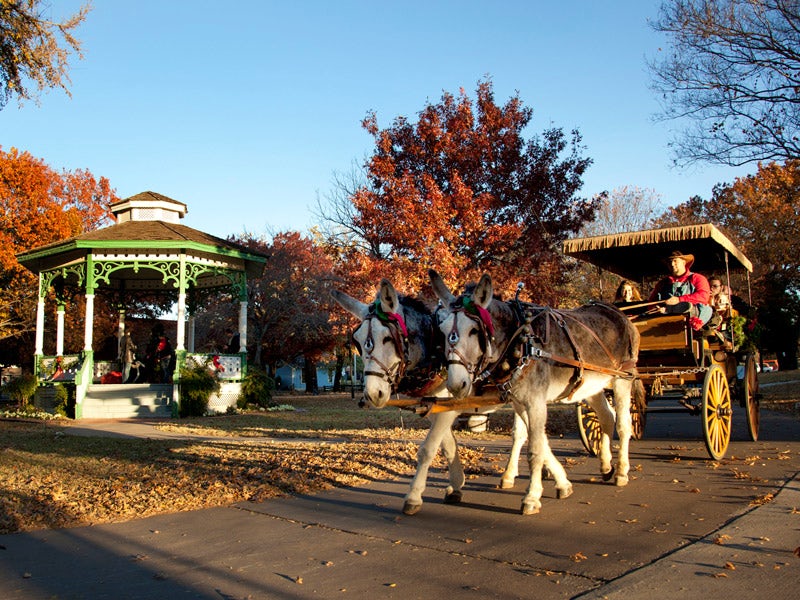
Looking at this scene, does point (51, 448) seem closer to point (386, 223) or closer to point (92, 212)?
point (386, 223)

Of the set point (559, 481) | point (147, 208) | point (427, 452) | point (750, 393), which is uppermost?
point (147, 208)

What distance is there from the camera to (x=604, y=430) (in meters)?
7.71

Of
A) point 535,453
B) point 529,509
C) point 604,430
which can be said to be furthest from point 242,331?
point 529,509

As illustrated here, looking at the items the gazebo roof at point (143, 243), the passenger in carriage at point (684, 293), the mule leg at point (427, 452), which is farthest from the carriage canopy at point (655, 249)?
the gazebo roof at point (143, 243)

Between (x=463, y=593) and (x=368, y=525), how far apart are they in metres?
1.91

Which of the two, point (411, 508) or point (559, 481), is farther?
point (559, 481)

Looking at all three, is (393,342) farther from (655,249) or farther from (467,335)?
(655,249)

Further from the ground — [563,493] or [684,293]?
[684,293]

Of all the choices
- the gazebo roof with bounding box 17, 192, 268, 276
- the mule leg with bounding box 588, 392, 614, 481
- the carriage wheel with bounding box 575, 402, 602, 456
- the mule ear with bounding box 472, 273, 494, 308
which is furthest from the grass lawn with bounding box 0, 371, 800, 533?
the gazebo roof with bounding box 17, 192, 268, 276

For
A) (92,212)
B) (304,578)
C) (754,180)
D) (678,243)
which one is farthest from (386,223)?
(754,180)

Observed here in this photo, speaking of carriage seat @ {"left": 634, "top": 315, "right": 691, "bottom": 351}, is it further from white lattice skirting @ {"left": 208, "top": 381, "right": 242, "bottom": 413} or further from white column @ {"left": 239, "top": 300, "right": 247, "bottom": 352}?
white column @ {"left": 239, "top": 300, "right": 247, "bottom": 352}

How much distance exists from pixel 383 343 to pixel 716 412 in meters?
5.25

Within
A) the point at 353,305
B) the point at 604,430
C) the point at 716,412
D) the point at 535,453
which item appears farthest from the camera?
the point at 716,412

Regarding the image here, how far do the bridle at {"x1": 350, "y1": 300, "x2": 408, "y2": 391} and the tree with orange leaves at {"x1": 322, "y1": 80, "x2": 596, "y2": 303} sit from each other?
11761 millimetres
